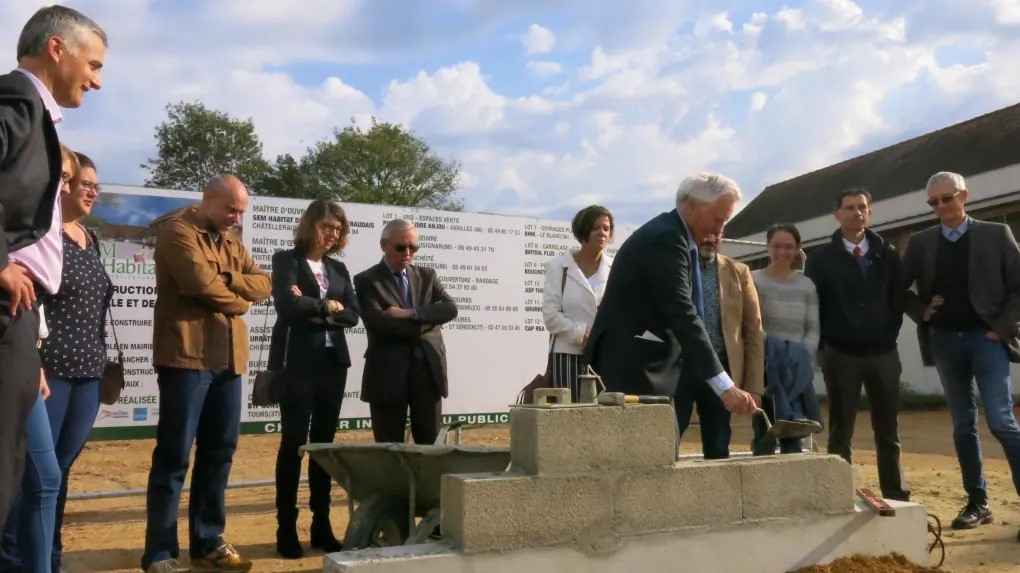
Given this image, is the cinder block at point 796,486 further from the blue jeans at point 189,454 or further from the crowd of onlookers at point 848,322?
the blue jeans at point 189,454

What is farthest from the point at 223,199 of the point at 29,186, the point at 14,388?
the point at 14,388

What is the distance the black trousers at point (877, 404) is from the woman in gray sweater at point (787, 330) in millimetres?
322

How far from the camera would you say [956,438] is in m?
5.99

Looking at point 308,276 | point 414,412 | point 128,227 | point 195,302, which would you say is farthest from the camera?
point 128,227

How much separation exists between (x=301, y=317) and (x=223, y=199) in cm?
91

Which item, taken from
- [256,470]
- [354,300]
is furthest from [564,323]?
[256,470]

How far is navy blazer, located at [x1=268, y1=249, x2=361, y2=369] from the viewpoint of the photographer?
535 centimetres

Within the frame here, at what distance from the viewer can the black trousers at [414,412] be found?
226 inches

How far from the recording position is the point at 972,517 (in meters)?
5.82

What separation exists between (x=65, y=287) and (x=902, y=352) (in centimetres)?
2068

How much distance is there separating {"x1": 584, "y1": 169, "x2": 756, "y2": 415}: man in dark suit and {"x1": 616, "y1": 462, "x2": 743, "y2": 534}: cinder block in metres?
0.35

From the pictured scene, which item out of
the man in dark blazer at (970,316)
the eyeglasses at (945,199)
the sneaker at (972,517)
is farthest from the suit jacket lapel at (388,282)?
the sneaker at (972,517)

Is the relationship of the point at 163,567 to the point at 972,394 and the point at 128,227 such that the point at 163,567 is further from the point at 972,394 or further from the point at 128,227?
the point at 972,394

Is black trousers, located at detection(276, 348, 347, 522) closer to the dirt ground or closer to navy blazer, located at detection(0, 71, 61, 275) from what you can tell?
the dirt ground
